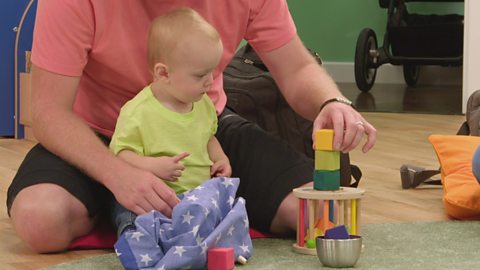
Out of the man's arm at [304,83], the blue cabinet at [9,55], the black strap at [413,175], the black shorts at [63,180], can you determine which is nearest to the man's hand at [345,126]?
the man's arm at [304,83]

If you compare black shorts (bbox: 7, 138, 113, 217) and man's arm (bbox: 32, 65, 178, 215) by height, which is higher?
man's arm (bbox: 32, 65, 178, 215)

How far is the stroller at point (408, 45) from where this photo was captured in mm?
4543

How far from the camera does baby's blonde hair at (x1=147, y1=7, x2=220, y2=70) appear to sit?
1527 mm

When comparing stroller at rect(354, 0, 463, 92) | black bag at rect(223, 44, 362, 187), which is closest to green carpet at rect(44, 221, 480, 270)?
black bag at rect(223, 44, 362, 187)

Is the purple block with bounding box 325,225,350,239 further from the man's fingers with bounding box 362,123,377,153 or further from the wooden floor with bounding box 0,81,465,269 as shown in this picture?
the wooden floor with bounding box 0,81,465,269

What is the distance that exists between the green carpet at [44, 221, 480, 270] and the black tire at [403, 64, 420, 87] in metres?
3.49

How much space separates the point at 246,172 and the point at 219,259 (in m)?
0.36

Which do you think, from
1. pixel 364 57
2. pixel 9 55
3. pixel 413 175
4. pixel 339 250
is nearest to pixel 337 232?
pixel 339 250

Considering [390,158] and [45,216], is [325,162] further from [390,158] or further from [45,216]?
[390,158]

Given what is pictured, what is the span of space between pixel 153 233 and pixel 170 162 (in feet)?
0.41

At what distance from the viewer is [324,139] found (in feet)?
4.77

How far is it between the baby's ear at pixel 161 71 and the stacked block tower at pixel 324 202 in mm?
263

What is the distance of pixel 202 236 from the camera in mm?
1430

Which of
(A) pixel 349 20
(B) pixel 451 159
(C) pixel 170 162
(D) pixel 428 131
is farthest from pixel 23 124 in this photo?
(A) pixel 349 20
